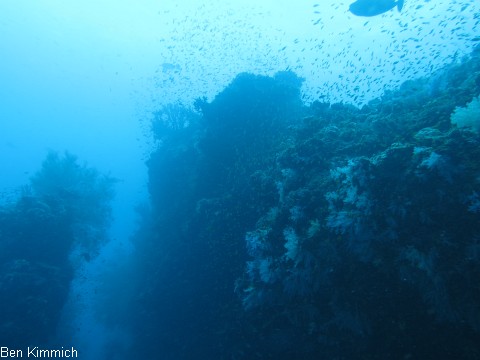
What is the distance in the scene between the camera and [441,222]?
4.62m

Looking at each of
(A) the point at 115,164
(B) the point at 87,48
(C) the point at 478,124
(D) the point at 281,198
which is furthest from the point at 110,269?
(B) the point at 87,48

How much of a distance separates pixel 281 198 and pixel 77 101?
9036 centimetres

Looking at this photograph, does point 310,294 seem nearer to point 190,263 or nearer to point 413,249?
point 413,249

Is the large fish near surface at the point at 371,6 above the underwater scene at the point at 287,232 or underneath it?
above

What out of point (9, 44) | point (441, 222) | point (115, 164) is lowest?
point (441, 222)

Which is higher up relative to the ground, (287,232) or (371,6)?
(371,6)

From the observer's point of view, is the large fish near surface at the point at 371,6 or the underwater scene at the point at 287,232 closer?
the underwater scene at the point at 287,232

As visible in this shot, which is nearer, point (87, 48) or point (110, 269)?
point (110, 269)

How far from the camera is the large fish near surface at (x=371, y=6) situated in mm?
9461

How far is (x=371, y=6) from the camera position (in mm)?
9539

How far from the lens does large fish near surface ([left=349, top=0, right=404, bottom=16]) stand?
9.46m

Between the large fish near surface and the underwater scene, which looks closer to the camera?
the underwater scene

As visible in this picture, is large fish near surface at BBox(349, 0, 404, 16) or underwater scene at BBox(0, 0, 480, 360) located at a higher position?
large fish near surface at BBox(349, 0, 404, 16)

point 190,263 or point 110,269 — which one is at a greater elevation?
point 110,269
